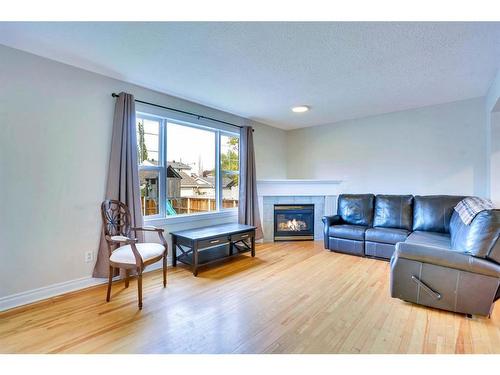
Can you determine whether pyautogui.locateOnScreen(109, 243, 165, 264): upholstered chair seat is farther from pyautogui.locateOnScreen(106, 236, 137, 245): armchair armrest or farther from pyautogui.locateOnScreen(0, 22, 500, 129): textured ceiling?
pyautogui.locateOnScreen(0, 22, 500, 129): textured ceiling

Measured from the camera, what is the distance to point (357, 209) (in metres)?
4.17

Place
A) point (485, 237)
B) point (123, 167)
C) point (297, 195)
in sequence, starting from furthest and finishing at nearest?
point (297, 195)
point (123, 167)
point (485, 237)

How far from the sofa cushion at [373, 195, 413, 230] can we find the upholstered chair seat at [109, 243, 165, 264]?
3.29 m

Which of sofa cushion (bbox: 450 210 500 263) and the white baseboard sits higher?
sofa cushion (bbox: 450 210 500 263)

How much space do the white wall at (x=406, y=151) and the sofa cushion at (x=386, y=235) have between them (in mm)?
973

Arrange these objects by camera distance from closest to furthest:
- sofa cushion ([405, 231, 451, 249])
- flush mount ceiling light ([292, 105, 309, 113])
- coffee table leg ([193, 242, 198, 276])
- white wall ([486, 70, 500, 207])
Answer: sofa cushion ([405, 231, 451, 249]), coffee table leg ([193, 242, 198, 276]), white wall ([486, 70, 500, 207]), flush mount ceiling light ([292, 105, 309, 113])

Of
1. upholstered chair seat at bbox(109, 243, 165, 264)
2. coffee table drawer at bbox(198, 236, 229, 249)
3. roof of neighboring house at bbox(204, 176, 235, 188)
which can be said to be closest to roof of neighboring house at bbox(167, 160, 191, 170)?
roof of neighboring house at bbox(204, 176, 235, 188)

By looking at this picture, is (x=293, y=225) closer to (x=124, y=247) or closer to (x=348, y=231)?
(x=348, y=231)

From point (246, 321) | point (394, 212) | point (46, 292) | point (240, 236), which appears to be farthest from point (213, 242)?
point (394, 212)

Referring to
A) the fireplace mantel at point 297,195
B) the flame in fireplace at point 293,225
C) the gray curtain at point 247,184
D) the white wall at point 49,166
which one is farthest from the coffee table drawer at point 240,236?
the white wall at point 49,166

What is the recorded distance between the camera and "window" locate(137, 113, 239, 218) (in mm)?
3244

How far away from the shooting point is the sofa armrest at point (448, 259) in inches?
77.7

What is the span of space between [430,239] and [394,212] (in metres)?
0.83

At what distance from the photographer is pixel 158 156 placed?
11.0ft
